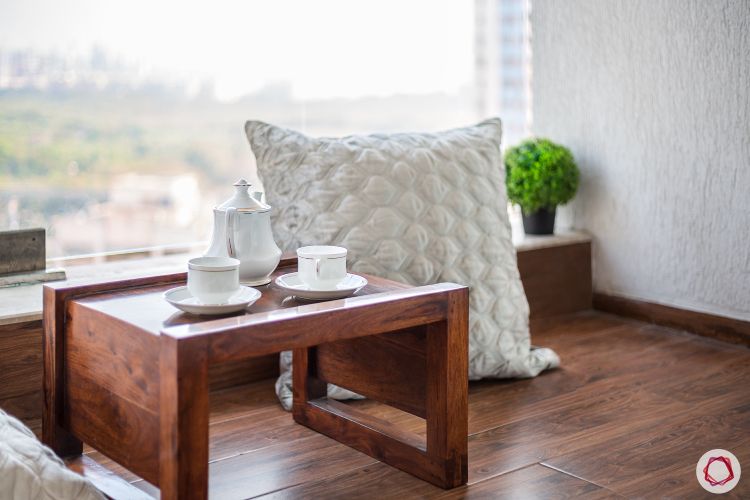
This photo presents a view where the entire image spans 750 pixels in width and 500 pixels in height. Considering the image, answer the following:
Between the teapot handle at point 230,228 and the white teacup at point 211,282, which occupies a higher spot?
Result: the teapot handle at point 230,228

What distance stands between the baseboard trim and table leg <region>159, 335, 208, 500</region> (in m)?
1.77

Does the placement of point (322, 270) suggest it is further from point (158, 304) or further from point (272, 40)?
point (272, 40)

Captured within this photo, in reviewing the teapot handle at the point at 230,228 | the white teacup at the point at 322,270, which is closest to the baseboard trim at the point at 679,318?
the white teacup at the point at 322,270

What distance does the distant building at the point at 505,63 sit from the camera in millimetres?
3242

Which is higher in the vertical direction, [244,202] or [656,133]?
[656,133]

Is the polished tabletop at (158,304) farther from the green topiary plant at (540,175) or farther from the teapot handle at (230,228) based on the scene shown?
the green topiary plant at (540,175)

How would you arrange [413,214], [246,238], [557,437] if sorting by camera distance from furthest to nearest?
[413,214] → [557,437] → [246,238]

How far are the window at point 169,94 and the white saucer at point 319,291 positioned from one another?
99 centimetres

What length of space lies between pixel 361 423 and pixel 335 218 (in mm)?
521

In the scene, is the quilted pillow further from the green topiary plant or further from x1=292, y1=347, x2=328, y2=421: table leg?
the green topiary plant

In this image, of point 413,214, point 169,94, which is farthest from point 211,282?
point 169,94

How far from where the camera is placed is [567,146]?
297 centimetres

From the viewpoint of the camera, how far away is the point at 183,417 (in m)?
1.26

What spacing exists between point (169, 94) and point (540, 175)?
115cm
